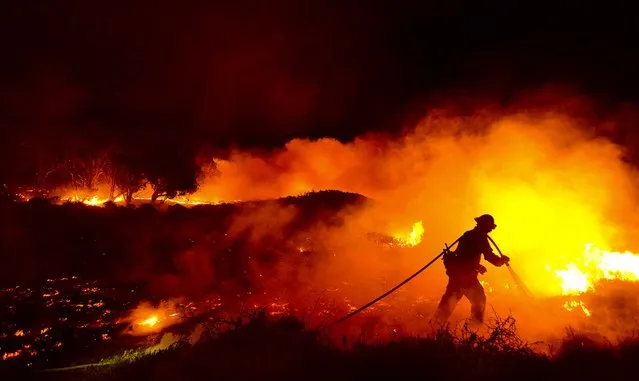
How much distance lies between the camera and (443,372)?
384 cm

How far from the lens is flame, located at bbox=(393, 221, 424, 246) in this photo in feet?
46.7

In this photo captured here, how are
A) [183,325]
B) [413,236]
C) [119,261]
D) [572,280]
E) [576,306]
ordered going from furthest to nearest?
[413,236], [119,261], [572,280], [576,306], [183,325]

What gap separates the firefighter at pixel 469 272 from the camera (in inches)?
276

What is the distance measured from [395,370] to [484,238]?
4254mm

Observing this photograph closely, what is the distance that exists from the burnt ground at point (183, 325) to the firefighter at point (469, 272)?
2.78 feet

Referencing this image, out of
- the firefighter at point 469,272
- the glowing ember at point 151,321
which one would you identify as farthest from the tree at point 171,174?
the firefighter at point 469,272

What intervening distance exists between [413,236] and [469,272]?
7236 mm

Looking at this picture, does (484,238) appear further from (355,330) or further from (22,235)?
(22,235)

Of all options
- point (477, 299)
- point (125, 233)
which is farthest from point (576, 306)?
point (125, 233)

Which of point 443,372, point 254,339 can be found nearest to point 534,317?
point 443,372

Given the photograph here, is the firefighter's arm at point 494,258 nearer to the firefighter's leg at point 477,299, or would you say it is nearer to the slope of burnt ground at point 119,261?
Answer: the firefighter's leg at point 477,299

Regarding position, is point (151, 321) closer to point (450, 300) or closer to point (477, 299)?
point (450, 300)

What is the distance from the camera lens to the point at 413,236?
14336 mm

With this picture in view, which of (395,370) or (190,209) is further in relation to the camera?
(190,209)
